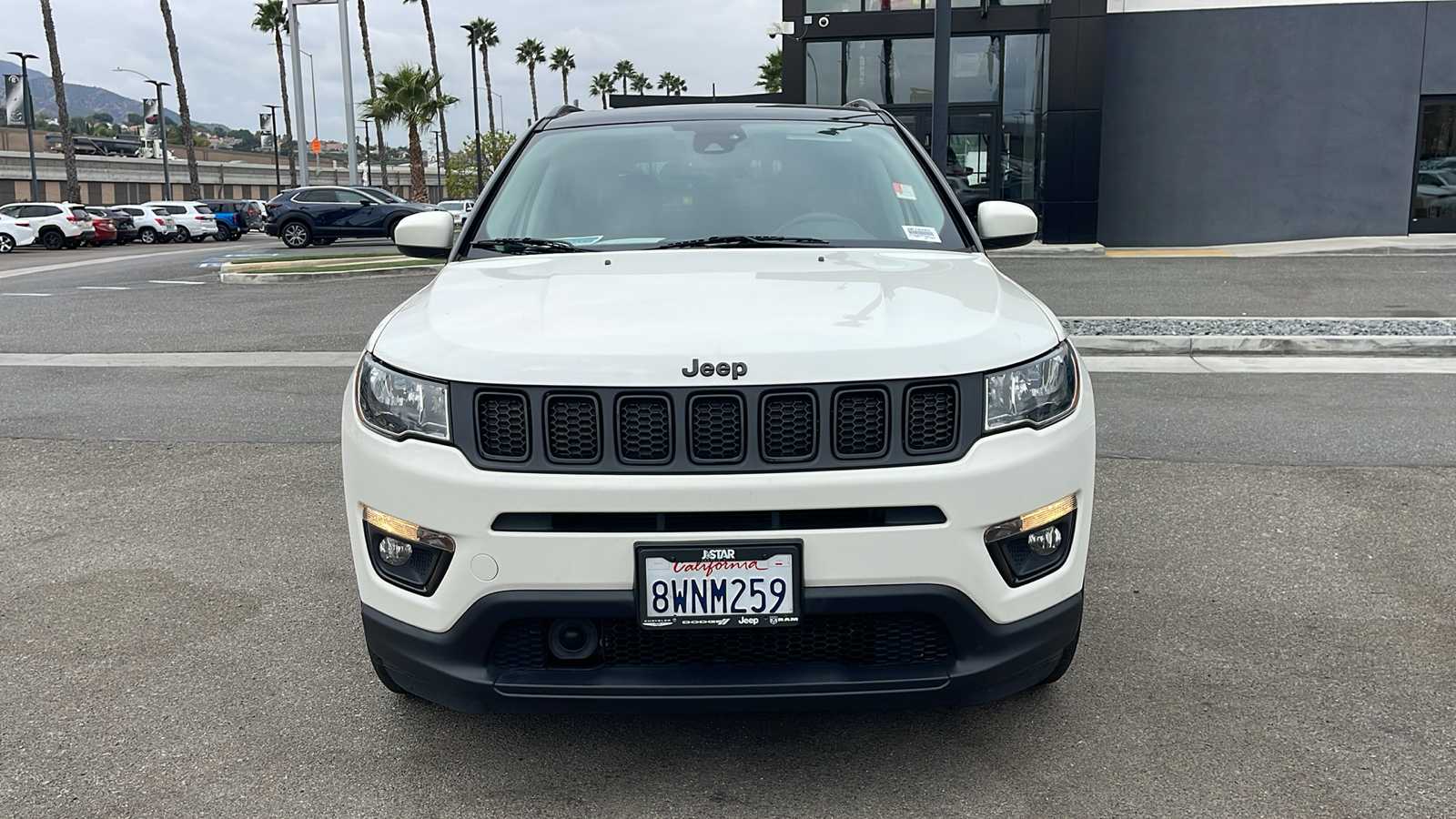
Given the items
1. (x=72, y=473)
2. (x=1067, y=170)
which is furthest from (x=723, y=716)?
(x=1067, y=170)

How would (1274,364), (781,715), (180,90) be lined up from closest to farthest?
1. (781,715)
2. (1274,364)
3. (180,90)

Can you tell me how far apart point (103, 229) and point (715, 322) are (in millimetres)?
38723

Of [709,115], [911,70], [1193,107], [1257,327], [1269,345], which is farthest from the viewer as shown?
[911,70]

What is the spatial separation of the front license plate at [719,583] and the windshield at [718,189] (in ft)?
4.84

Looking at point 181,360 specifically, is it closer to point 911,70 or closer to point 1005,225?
point 1005,225

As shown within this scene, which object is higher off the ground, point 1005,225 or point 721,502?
point 1005,225

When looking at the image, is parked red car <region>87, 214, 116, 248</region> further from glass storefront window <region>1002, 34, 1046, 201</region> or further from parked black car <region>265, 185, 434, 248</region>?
glass storefront window <region>1002, 34, 1046, 201</region>

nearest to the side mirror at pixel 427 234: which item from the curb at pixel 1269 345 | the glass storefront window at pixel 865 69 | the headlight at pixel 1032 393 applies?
the headlight at pixel 1032 393

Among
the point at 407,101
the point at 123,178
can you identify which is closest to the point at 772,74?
the point at 407,101

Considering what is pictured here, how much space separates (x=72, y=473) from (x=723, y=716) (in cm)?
446

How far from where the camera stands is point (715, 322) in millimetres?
2719

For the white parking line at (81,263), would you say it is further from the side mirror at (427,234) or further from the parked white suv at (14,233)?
the side mirror at (427,234)

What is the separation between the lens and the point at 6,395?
8.39 metres

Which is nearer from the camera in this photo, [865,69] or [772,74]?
[865,69]
